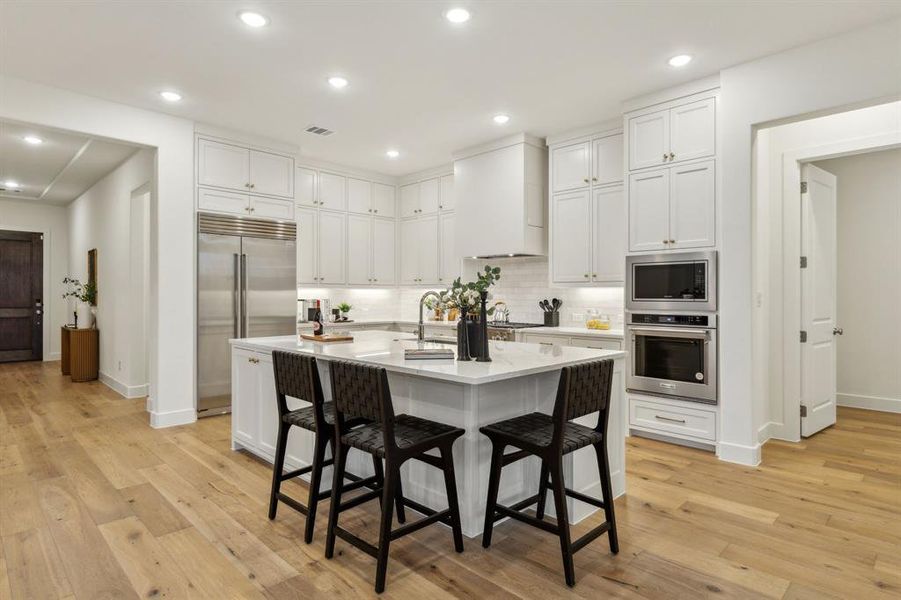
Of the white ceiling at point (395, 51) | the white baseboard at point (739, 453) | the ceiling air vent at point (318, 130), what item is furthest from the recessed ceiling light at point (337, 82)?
the white baseboard at point (739, 453)

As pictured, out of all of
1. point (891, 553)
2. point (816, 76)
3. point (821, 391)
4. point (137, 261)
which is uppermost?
point (816, 76)

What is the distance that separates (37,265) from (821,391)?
1123 cm

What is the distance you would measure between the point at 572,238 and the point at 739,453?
7.91ft

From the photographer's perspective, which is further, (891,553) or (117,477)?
(117,477)

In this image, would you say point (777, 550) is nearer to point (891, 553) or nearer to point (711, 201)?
point (891, 553)

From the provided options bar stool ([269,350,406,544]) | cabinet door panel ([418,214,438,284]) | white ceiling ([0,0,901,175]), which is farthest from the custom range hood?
bar stool ([269,350,406,544])

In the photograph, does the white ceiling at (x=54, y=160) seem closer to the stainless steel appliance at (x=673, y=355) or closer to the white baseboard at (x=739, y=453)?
the stainless steel appliance at (x=673, y=355)

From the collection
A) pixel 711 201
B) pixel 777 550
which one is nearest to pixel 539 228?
A: pixel 711 201

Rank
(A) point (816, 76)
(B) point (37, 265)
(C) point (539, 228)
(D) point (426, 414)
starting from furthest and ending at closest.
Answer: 1. (B) point (37, 265)
2. (C) point (539, 228)
3. (A) point (816, 76)
4. (D) point (426, 414)

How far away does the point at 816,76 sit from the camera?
3.37 m

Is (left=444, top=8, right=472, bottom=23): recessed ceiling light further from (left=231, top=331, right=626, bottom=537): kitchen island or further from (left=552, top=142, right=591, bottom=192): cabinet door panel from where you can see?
(left=552, top=142, right=591, bottom=192): cabinet door panel

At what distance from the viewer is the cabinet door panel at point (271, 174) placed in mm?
5398

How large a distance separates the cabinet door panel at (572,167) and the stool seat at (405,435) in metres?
3.45

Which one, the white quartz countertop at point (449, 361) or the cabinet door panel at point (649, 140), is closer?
the white quartz countertop at point (449, 361)
